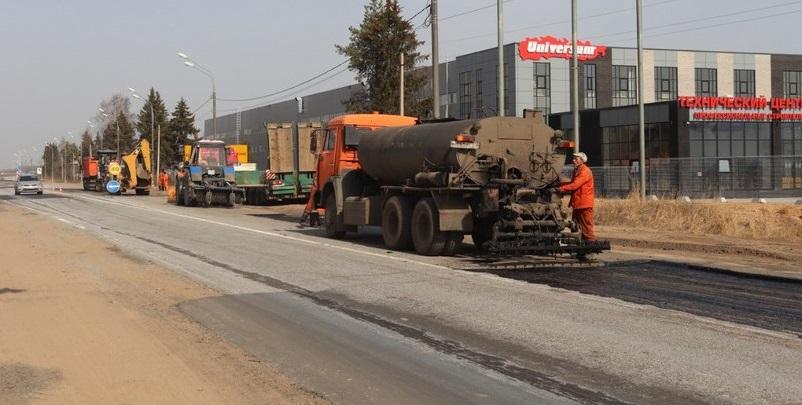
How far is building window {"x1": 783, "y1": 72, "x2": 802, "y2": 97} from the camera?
6762cm

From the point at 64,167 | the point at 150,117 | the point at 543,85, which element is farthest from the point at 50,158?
the point at 543,85

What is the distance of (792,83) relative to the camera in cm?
6800

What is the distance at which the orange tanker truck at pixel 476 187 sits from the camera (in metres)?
13.8

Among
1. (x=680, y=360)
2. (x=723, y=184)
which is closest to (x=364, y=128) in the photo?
(x=680, y=360)

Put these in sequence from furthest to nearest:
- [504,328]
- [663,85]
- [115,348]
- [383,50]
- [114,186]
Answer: [663,85] < [114,186] < [383,50] < [504,328] < [115,348]

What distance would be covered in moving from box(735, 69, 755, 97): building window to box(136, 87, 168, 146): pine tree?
6382 cm

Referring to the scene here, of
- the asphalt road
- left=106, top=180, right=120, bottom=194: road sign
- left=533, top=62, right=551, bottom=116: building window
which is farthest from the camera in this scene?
left=533, top=62, right=551, bottom=116: building window

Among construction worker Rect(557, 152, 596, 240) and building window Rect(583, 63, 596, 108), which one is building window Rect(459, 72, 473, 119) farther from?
construction worker Rect(557, 152, 596, 240)

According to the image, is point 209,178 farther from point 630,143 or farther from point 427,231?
point 630,143

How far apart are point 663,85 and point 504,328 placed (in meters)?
61.4

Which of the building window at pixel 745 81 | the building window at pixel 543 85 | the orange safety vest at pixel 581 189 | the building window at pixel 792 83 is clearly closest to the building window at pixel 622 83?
the building window at pixel 543 85

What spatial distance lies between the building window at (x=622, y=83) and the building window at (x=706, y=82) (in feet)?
17.6

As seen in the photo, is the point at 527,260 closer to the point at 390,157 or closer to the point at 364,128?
the point at 390,157

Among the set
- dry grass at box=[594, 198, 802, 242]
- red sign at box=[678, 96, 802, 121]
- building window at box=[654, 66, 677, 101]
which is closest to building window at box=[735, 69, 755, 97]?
building window at box=[654, 66, 677, 101]
